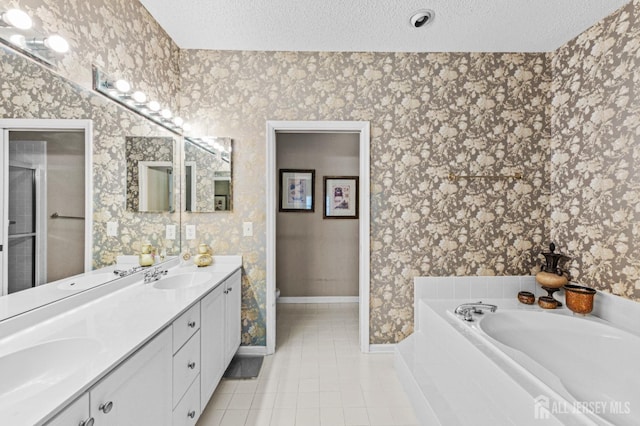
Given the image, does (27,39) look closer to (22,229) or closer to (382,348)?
(22,229)

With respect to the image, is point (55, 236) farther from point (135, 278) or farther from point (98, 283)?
point (135, 278)

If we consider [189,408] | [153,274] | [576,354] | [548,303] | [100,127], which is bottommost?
[189,408]

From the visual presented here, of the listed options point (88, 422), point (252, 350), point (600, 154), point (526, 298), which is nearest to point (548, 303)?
point (526, 298)

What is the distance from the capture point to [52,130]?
1223mm

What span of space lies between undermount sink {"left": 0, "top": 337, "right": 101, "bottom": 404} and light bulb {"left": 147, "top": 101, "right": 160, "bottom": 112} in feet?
5.18

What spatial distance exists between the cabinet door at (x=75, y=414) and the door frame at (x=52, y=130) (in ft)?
2.08

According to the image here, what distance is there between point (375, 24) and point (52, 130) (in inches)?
80.6

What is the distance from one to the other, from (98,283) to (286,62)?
6.90ft

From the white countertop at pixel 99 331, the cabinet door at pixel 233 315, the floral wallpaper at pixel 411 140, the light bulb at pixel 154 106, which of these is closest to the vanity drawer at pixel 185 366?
the white countertop at pixel 99 331

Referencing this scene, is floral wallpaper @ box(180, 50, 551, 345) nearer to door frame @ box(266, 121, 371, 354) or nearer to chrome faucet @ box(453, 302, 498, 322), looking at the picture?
door frame @ box(266, 121, 371, 354)

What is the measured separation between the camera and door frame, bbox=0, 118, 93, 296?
41.3 inches

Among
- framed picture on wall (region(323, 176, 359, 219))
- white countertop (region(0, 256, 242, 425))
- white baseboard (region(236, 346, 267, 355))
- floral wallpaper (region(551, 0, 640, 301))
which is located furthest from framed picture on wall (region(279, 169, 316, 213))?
floral wallpaper (region(551, 0, 640, 301))

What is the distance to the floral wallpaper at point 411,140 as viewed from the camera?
2.45m

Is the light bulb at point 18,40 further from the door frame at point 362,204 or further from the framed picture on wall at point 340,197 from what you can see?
the framed picture on wall at point 340,197
